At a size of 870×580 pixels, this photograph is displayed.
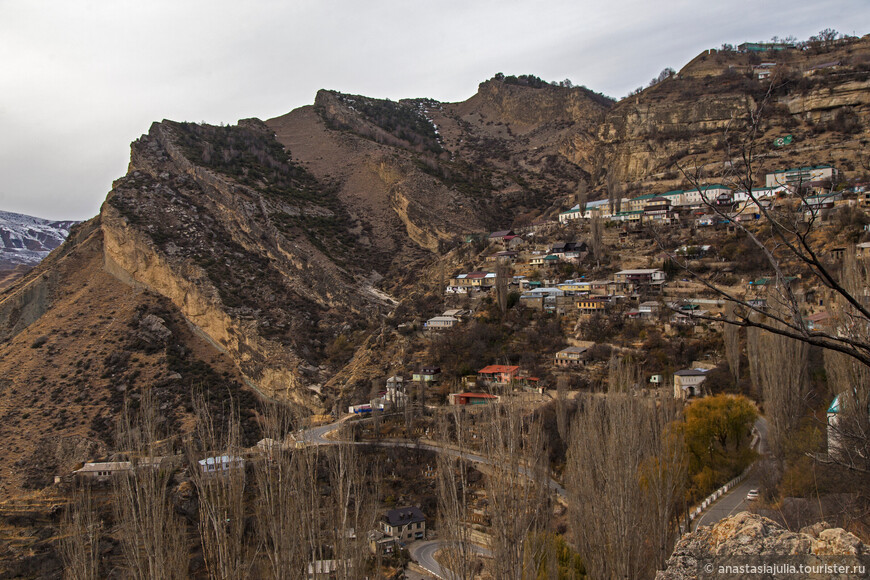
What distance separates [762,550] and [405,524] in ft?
53.1

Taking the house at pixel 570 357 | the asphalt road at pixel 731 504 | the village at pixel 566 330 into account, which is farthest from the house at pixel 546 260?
the asphalt road at pixel 731 504

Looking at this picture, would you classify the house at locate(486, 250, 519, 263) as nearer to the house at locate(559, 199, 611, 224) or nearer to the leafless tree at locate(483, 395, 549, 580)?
the house at locate(559, 199, 611, 224)

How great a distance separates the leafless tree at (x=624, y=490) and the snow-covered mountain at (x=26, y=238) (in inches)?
3956

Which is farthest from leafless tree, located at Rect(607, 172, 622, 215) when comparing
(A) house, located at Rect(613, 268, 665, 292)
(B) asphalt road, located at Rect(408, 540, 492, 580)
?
(B) asphalt road, located at Rect(408, 540, 492, 580)

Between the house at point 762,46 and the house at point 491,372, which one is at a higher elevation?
the house at point 762,46

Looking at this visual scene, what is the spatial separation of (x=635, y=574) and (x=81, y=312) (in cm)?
3430

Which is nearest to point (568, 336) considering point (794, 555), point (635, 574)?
point (635, 574)

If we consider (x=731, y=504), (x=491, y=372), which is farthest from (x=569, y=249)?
(x=731, y=504)

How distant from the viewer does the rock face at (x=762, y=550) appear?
343 centimetres

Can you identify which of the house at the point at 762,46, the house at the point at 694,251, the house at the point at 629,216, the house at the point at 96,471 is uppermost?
the house at the point at 762,46

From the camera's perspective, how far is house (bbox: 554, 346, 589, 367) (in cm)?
2438

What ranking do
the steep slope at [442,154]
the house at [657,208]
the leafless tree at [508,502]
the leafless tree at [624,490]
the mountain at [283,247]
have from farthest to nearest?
the steep slope at [442,154], the house at [657,208], the mountain at [283,247], the leafless tree at [624,490], the leafless tree at [508,502]

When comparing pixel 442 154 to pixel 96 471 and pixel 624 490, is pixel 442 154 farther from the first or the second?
pixel 624 490

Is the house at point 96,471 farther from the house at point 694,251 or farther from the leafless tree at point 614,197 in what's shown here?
the leafless tree at point 614,197
